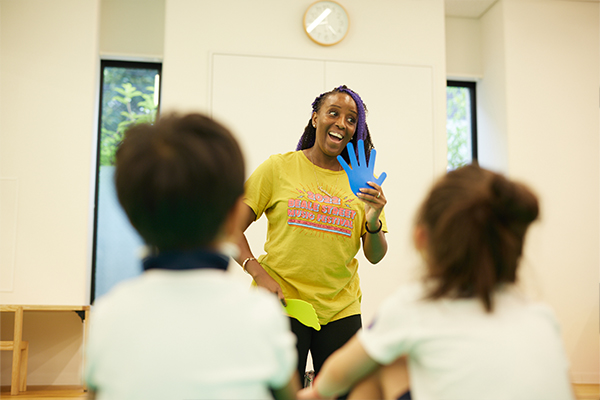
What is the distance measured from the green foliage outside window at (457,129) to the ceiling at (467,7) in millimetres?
553

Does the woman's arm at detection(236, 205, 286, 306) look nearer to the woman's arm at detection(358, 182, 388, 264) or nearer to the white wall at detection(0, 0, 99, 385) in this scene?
the woman's arm at detection(358, 182, 388, 264)

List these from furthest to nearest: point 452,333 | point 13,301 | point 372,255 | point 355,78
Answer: point 355,78 → point 13,301 → point 372,255 → point 452,333

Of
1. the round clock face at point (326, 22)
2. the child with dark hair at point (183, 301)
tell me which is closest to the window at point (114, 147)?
the round clock face at point (326, 22)

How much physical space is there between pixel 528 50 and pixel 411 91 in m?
0.96

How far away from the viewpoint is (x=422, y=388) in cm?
75

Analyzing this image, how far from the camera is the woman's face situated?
185 centimetres

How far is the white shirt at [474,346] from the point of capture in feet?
2.32

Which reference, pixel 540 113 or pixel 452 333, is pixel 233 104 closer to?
pixel 540 113

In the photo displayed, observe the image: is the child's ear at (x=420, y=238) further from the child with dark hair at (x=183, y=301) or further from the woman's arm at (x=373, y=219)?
the woman's arm at (x=373, y=219)

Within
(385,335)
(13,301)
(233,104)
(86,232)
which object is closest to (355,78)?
(233,104)

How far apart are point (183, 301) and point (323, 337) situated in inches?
43.5

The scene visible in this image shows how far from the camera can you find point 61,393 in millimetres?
3203

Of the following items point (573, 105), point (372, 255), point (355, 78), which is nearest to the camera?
point (372, 255)

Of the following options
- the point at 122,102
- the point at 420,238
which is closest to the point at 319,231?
the point at 420,238
